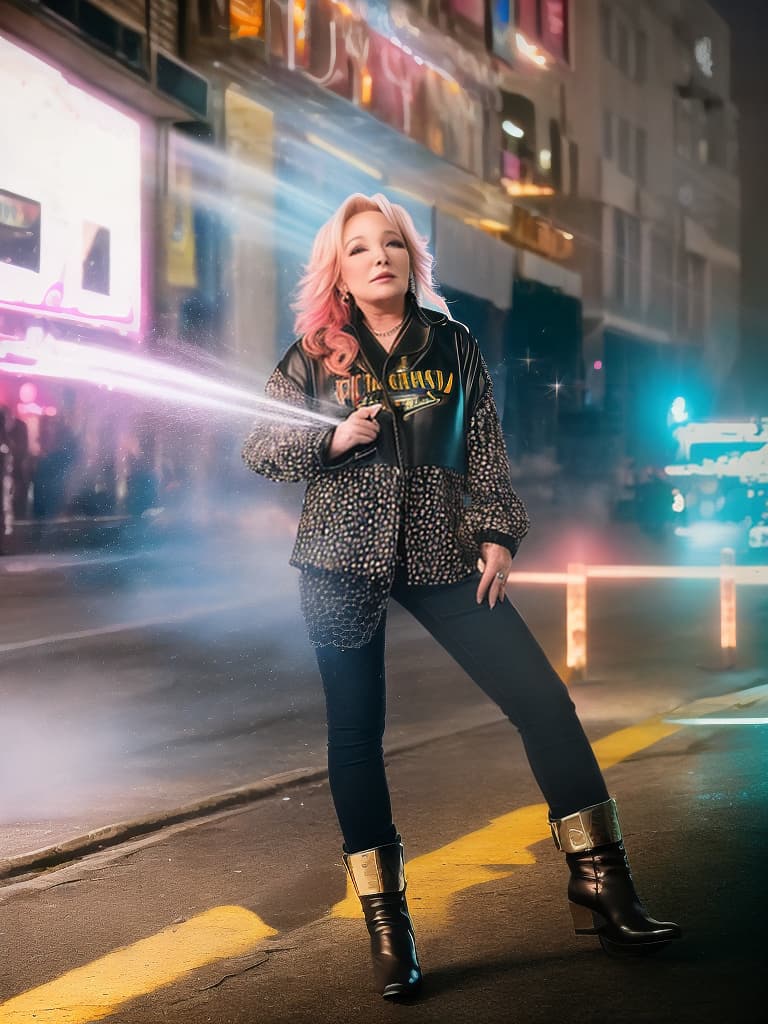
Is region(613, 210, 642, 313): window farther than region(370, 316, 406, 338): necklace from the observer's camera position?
Yes

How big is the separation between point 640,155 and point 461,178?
73.6 ft

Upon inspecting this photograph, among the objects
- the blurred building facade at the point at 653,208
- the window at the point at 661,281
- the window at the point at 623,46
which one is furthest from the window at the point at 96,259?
the window at the point at 661,281

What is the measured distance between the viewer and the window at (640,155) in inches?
2191

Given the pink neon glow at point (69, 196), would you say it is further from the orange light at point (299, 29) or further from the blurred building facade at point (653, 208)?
the blurred building facade at point (653, 208)

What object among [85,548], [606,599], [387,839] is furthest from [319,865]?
[85,548]

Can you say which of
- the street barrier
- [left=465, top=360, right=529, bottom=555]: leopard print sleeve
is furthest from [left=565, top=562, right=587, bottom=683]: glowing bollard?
[left=465, top=360, right=529, bottom=555]: leopard print sleeve

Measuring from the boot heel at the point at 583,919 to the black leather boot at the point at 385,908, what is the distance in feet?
1.35

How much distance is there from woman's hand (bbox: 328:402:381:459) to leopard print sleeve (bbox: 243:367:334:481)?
4 centimetres

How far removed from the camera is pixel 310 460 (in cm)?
362

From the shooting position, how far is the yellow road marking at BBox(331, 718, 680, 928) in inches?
174

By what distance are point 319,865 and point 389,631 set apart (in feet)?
24.2

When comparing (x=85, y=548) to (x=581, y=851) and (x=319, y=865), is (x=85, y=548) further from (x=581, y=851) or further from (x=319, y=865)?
(x=581, y=851)

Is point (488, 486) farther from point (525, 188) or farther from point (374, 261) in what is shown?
point (525, 188)

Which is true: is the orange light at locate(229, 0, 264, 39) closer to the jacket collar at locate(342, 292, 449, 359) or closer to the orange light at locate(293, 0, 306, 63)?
the orange light at locate(293, 0, 306, 63)
